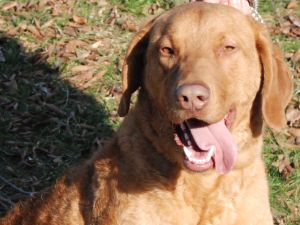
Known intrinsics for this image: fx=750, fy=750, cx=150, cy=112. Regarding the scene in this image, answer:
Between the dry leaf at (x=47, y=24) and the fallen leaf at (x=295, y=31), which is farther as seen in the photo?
the dry leaf at (x=47, y=24)

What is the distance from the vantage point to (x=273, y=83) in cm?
523

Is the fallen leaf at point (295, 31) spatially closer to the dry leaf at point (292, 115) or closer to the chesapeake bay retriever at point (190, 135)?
the dry leaf at point (292, 115)

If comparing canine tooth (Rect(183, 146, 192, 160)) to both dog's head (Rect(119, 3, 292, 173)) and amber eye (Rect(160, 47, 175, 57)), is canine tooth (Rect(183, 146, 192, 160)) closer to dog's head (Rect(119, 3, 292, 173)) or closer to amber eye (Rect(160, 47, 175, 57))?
dog's head (Rect(119, 3, 292, 173))

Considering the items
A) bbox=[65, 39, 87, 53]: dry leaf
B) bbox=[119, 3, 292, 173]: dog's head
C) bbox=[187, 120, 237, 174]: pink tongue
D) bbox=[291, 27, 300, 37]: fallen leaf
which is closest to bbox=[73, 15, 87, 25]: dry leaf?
bbox=[65, 39, 87, 53]: dry leaf

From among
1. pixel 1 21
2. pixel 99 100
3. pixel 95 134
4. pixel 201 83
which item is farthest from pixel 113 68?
pixel 201 83

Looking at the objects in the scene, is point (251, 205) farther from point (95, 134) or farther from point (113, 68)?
point (113, 68)

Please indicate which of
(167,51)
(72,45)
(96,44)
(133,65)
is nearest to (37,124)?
(72,45)

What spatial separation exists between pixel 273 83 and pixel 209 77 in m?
0.64

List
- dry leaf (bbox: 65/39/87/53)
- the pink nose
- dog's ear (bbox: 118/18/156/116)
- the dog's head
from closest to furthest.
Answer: the pink nose
the dog's head
dog's ear (bbox: 118/18/156/116)
dry leaf (bbox: 65/39/87/53)

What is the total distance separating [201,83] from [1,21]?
5.91m

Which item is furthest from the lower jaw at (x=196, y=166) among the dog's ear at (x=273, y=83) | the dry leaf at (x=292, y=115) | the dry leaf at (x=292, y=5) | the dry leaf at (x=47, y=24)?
the dry leaf at (x=292, y=5)

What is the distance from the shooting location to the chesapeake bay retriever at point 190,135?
16.4ft

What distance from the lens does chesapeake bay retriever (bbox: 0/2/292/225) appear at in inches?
197

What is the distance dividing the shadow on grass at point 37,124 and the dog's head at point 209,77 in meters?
2.46
